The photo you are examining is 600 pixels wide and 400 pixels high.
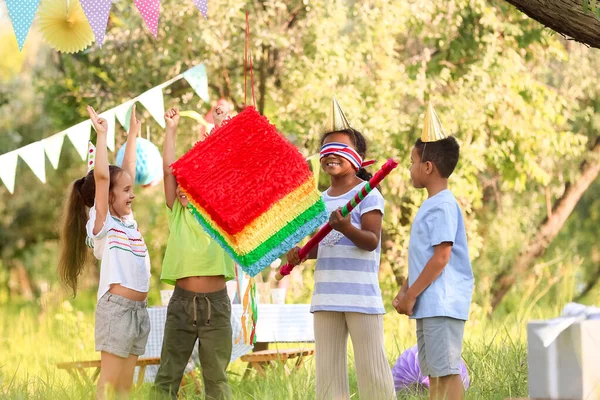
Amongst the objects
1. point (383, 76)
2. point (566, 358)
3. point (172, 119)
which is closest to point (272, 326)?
point (172, 119)

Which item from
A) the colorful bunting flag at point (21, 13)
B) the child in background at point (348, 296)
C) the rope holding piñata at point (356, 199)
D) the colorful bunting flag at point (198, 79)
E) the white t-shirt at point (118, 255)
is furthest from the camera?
the colorful bunting flag at point (198, 79)

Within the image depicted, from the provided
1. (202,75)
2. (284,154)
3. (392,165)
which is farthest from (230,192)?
(202,75)

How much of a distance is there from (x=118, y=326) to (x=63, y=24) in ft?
4.54

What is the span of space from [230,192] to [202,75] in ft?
8.93

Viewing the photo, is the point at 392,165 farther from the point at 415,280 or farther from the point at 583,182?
the point at 583,182

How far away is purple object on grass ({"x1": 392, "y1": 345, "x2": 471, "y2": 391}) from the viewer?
14.7 ft

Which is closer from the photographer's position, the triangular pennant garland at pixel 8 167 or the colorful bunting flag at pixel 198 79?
the triangular pennant garland at pixel 8 167

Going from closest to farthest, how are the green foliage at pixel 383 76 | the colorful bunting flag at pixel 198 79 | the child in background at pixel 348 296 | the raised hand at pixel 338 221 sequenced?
1. the raised hand at pixel 338 221
2. the child in background at pixel 348 296
3. the colorful bunting flag at pixel 198 79
4. the green foliage at pixel 383 76

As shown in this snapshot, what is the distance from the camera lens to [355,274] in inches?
138

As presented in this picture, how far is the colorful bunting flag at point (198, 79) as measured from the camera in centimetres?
573

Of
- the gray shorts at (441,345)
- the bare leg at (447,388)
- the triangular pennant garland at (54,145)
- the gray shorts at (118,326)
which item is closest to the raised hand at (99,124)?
the gray shorts at (118,326)

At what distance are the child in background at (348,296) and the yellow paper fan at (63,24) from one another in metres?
1.31

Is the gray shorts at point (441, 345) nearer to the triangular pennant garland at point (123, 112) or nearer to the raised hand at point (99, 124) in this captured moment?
the raised hand at point (99, 124)

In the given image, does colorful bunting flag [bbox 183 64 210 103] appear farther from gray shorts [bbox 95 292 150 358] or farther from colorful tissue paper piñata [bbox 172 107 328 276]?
colorful tissue paper piñata [bbox 172 107 328 276]
